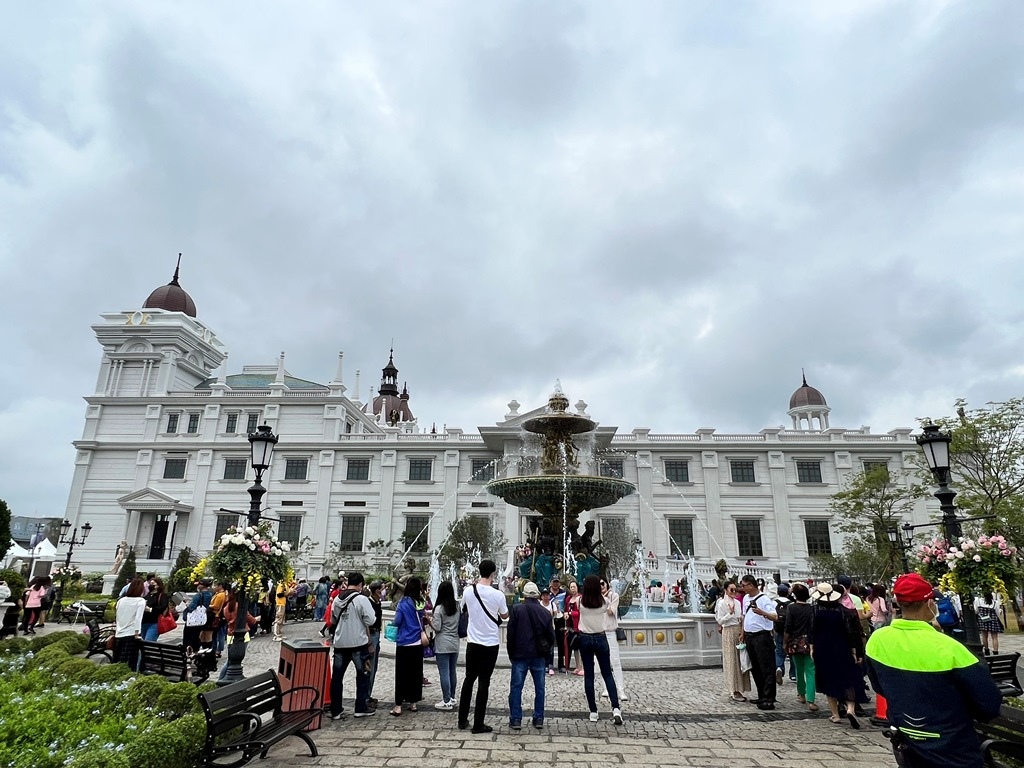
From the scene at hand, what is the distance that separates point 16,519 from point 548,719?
101054 millimetres

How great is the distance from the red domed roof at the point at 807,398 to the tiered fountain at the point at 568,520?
3655 centimetres

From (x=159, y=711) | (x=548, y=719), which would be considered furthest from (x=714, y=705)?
(x=159, y=711)

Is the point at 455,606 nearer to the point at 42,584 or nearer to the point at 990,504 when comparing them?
the point at 42,584

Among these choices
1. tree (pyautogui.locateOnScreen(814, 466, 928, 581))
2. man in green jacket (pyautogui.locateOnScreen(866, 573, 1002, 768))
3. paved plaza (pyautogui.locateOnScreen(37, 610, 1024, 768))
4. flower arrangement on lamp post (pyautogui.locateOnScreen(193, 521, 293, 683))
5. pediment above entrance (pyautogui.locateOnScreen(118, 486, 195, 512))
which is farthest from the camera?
pediment above entrance (pyautogui.locateOnScreen(118, 486, 195, 512))

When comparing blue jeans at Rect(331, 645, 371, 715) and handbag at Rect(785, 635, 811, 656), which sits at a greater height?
handbag at Rect(785, 635, 811, 656)

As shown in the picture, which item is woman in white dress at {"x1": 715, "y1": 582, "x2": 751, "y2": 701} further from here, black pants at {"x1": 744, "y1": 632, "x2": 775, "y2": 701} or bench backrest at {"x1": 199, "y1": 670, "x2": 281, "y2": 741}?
bench backrest at {"x1": 199, "y1": 670, "x2": 281, "y2": 741}

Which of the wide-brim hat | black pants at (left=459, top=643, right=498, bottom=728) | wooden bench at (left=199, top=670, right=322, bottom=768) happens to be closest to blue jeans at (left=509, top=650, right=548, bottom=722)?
black pants at (left=459, top=643, right=498, bottom=728)

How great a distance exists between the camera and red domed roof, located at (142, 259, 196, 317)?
45.8m

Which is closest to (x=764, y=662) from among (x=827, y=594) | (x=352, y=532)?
(x=827, y=594)

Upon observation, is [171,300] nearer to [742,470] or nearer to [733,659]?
[742,470]

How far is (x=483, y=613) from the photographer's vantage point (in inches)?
280

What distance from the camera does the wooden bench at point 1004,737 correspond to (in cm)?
424

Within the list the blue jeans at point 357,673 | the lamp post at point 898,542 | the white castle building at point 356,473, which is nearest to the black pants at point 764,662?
the blue jeans at point 357,673

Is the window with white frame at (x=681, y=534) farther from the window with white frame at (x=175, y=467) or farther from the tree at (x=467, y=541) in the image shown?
the window with white frame at (x=175, y=467)
